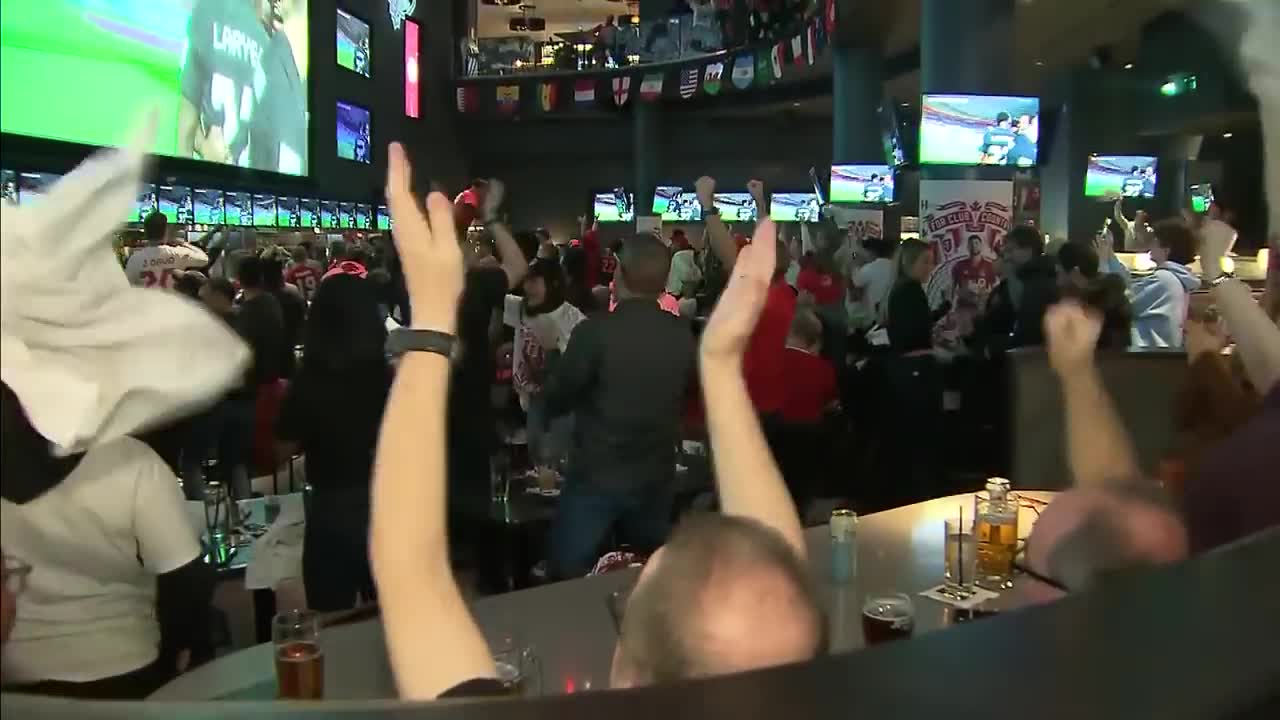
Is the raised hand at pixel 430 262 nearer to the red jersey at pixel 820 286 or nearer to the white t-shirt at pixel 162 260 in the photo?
the white t-shirt at pixel 162 260

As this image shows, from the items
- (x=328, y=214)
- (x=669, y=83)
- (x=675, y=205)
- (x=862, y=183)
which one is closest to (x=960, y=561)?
(x=862, y=183)

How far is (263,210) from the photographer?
1045cm

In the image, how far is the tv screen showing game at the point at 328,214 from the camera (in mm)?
12625

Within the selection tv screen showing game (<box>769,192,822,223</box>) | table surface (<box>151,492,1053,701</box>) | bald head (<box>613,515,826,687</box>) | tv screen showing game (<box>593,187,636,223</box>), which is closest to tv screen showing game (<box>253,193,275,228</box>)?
table surface (<box>151,492,1053,701</box>)

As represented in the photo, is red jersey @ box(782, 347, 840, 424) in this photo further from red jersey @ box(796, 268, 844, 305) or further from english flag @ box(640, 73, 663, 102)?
english flag @ box(640, 73, 663, 102)

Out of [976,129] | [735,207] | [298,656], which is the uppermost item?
[735,207]

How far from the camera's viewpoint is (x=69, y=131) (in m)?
5.14

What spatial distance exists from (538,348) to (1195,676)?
14.1 feet

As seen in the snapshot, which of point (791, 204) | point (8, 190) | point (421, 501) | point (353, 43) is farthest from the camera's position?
point (791, 204)

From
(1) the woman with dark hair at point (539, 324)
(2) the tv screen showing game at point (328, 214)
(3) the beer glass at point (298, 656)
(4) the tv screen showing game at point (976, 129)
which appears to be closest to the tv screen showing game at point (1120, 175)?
(4) the tv screen showing game at point (976, 129)

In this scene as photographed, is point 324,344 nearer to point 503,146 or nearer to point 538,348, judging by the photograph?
point 538,348

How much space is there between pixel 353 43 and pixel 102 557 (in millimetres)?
13822

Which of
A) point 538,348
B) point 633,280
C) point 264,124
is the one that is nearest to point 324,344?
point 633,280

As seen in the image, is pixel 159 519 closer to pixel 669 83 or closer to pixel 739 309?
pixel 739 309
